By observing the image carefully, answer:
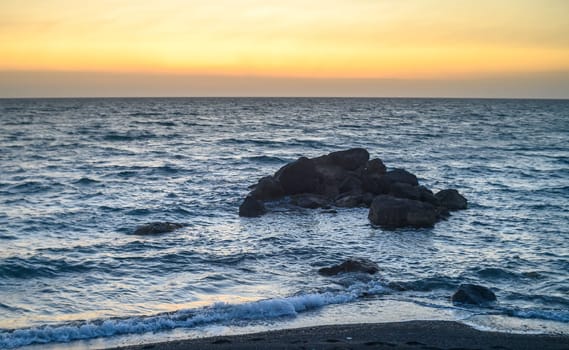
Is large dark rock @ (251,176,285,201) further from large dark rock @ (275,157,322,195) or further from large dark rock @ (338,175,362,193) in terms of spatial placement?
large dark rock @ (338,175,362,193)

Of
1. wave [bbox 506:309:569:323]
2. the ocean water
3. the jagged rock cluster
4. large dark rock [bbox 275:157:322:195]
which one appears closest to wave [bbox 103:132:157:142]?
the ocean water

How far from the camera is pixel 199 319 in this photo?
11227mm

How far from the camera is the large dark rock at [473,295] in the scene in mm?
12352

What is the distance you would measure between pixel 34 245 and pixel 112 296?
231 inches

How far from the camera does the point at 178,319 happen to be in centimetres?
1117

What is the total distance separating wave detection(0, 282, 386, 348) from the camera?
10.4m

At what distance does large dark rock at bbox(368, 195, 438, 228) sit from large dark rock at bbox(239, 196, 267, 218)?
4354mm

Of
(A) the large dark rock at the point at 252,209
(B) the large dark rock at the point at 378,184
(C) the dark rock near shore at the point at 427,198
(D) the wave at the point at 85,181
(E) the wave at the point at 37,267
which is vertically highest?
(B) the large dark rock at the point at 378,184

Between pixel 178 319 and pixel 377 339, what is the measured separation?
374 cm

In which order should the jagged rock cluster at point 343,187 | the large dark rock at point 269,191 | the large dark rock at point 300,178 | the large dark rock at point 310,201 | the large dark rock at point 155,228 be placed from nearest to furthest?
the large dark rock at point 155,228 → the jagged rock cluster at point 343,187 → the large dark rock at point 310,201 → the large dark rock at point 269,191 → the large dark rock at point 300,178

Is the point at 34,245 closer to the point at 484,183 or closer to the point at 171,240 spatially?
the point at 171,240

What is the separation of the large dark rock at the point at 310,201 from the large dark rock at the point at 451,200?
4601 millimetres

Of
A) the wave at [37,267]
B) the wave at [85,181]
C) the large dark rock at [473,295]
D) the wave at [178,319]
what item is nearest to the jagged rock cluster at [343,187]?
the wave at [37,267]

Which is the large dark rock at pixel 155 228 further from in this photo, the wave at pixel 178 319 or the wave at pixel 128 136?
the wave at pixel 128 136
